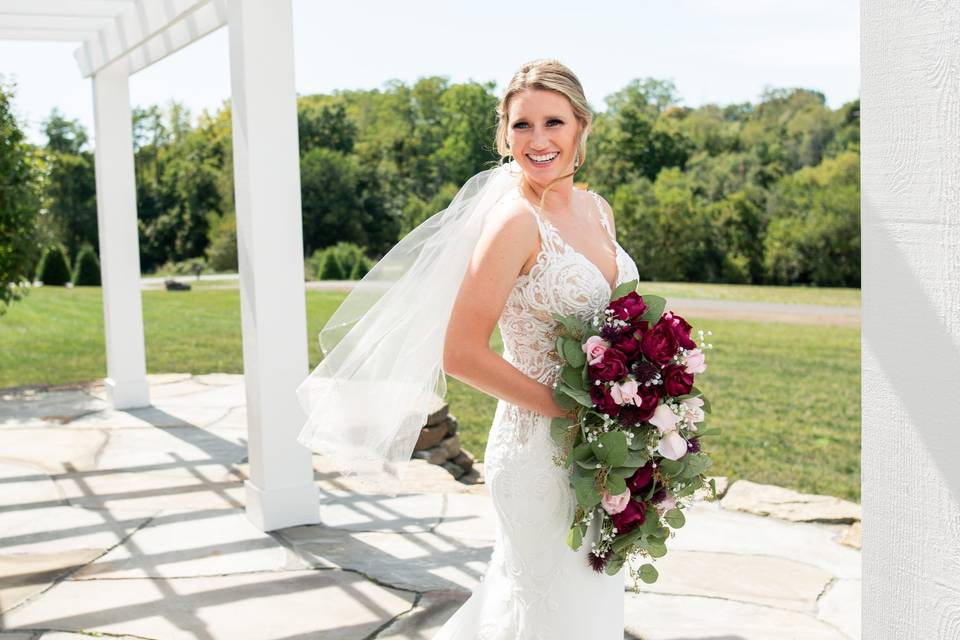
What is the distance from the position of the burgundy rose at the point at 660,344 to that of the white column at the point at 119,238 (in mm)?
6935

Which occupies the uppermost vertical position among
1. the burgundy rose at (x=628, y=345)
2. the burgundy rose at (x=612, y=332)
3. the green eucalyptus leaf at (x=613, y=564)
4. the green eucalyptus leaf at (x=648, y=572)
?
the burgundy rose at (x=612, y=332)

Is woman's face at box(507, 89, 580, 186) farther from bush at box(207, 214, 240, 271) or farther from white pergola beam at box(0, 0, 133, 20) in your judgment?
bush at box(207, 214, 240, 271)

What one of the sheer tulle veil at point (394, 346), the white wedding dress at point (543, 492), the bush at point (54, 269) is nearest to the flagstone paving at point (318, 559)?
the sheer tulle veil at point (394, 346)

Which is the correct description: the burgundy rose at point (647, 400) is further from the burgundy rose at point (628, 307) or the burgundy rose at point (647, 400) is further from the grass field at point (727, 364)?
the grass field at point (727, 364)

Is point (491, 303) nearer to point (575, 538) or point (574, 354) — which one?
point (574, 354)

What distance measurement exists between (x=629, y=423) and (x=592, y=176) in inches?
966

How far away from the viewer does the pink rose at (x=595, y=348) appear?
7.97 ft

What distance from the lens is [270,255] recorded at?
5.09 m

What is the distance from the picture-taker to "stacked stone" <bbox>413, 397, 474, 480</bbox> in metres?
7.23

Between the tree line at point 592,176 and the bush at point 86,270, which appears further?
the bush at point 86,270

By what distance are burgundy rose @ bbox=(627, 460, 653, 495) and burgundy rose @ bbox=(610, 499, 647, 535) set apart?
0.14 feet

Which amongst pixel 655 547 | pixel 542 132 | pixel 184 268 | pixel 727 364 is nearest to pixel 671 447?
pixel 655 547

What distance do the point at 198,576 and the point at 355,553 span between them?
753 mm

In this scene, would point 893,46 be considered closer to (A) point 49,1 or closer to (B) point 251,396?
(B) point 251,396
